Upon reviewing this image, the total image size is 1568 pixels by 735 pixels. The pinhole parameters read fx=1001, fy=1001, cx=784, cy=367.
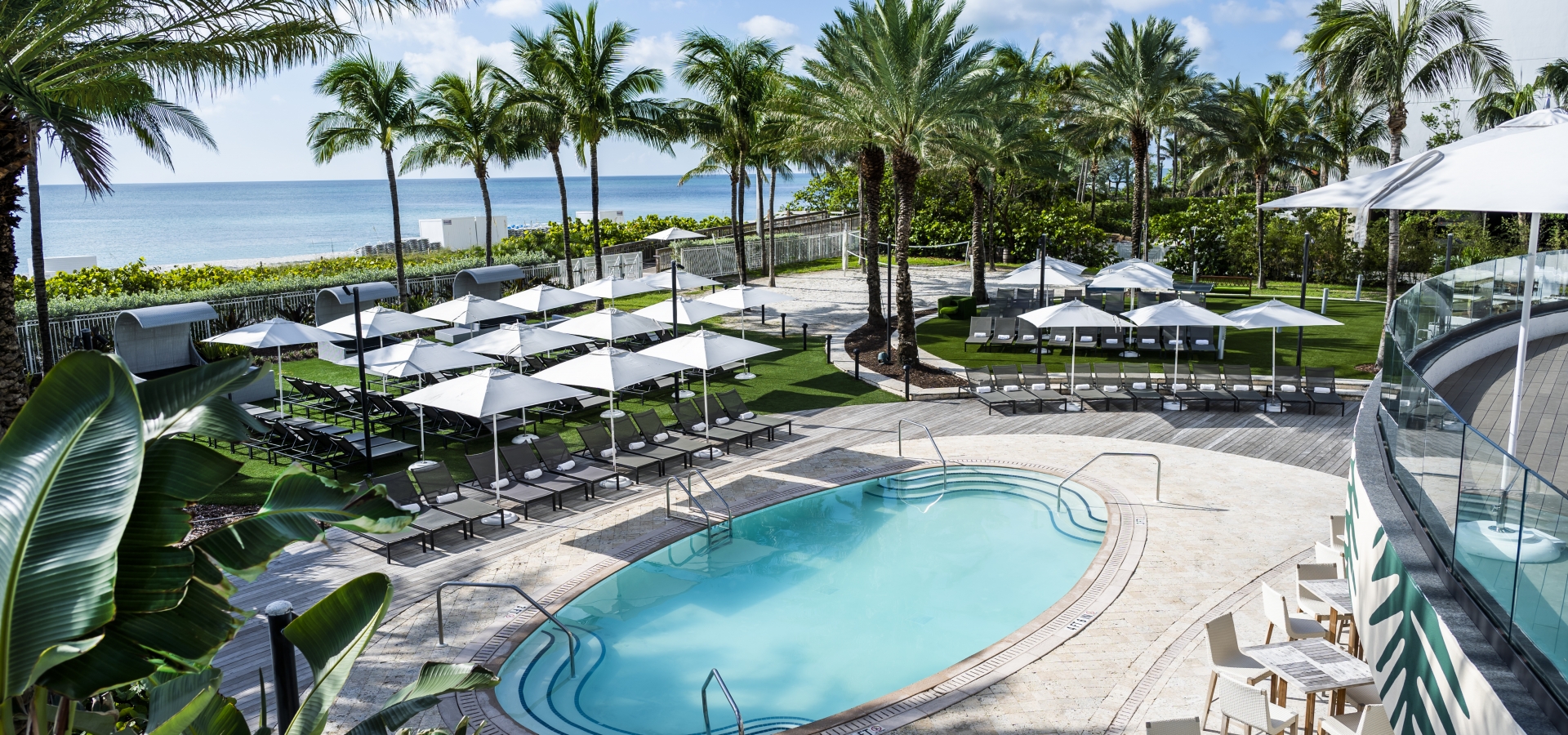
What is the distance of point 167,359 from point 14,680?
69.1ft

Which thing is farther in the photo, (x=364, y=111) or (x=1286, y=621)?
(x=364, y=111)

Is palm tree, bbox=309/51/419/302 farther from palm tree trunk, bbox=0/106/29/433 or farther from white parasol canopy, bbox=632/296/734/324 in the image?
palm tree trunk, bbox=0/106/29/433

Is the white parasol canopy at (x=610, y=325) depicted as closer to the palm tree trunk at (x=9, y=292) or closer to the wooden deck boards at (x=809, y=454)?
the wooden deck boards at (x=809, y=454)

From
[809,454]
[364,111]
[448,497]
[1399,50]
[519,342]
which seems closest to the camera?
[448,497]

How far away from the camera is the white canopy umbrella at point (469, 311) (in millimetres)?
22719

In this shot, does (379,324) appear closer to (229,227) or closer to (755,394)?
(755,394)

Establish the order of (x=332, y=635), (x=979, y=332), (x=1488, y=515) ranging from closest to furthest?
(x=332, y=635)
(x=1488, y=515)
(x=979, y=332)

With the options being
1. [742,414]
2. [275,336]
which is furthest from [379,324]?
[742,414]

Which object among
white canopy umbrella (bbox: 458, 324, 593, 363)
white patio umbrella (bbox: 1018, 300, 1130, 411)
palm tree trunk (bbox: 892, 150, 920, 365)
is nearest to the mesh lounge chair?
palm tree trunk (bbox: 892, 150, 920, 365)

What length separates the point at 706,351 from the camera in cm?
1716

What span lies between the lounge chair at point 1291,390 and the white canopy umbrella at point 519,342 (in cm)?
1413

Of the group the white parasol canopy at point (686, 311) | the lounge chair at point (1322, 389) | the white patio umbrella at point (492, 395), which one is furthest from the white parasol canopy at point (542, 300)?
the lounge chair at point (1322, 389)

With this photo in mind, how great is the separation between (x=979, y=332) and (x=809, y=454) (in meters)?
10.2

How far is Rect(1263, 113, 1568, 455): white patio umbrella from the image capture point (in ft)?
23.2
